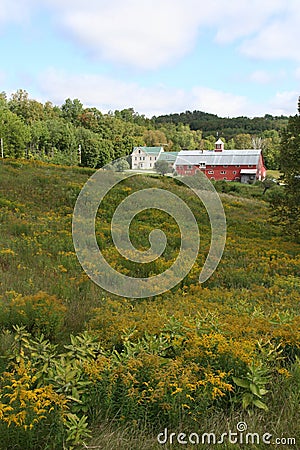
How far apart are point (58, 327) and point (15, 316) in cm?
58

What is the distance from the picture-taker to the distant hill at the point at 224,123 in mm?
147375

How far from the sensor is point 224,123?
A: 15762cm

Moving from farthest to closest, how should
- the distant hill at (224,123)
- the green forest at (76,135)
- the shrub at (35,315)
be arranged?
the distant hill at (224,123), the green forest at (76,135), the shrub at (35,315)

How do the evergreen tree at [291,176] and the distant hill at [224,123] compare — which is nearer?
the evergreen tree at [291,176]

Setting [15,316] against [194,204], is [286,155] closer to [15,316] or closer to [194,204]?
[194,204]

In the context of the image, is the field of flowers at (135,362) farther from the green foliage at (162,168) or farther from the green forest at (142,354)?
the green foliage at (162,168)

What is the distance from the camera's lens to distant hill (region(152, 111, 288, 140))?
484 feet

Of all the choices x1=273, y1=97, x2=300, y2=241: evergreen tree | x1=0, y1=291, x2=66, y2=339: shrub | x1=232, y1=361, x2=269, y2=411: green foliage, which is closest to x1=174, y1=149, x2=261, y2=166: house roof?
x1=273, y1=97, x2=300, y2=241: evergreen tree

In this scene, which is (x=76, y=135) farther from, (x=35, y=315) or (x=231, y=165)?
(x=35, y=315)

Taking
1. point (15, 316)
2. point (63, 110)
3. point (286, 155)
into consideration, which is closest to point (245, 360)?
point (15, 316)

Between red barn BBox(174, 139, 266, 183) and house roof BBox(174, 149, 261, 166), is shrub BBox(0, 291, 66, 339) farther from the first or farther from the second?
house roof BBox(174, 149, 261, 166)

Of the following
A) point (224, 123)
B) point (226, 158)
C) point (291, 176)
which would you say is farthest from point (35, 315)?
point (224, 123)

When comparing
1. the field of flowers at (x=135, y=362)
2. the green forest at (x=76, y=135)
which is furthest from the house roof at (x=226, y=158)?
the field of flowers at (x=135, y=362)

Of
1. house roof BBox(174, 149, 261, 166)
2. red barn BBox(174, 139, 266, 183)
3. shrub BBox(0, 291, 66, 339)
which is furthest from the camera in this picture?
house roof BBox(174, 149, 261, 166)
